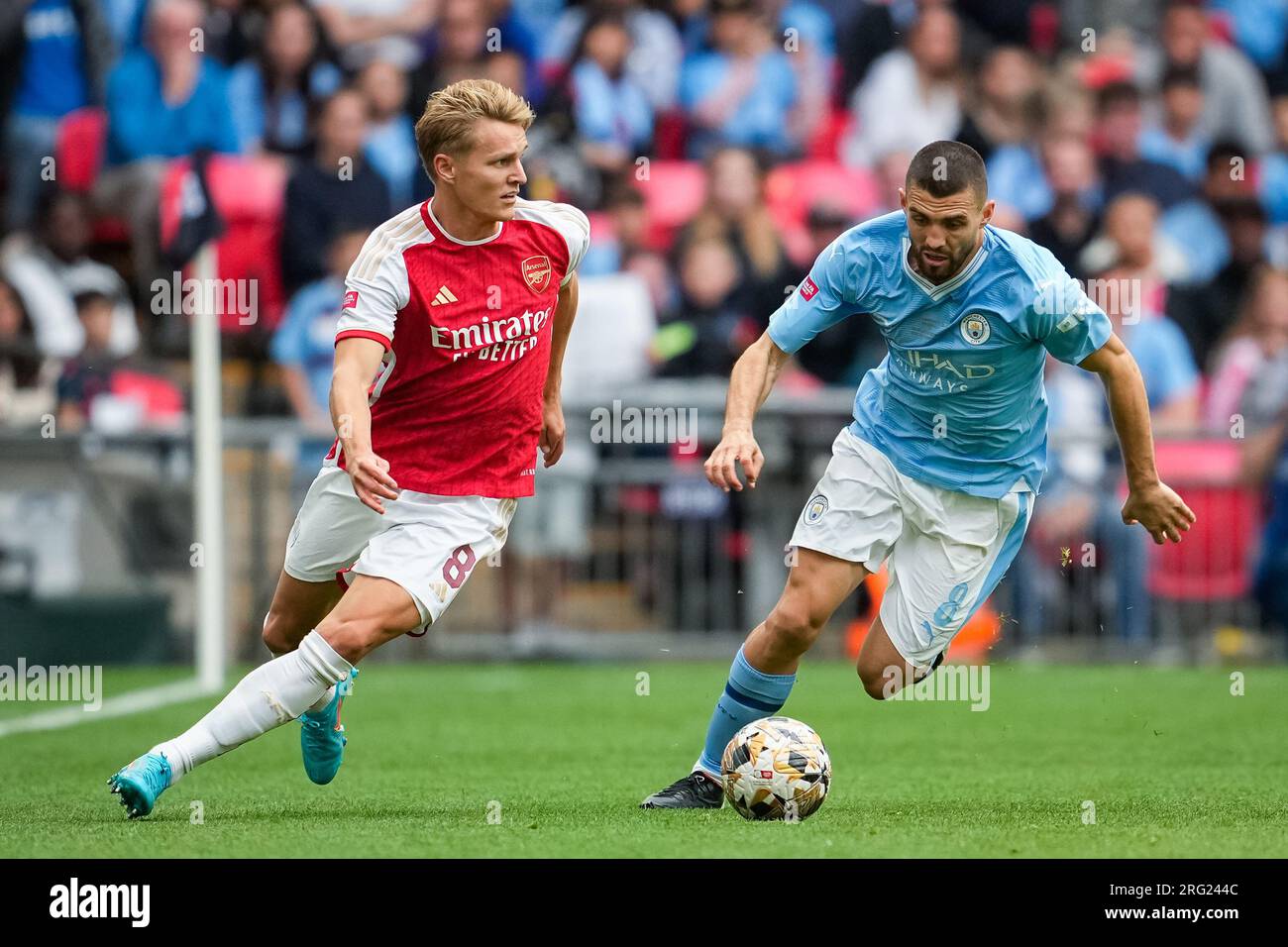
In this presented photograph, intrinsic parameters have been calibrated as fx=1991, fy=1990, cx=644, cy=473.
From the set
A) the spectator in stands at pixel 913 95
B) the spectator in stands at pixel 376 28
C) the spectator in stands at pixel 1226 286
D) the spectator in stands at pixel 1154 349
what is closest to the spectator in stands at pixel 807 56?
the spectator in stands at pixel 913 95

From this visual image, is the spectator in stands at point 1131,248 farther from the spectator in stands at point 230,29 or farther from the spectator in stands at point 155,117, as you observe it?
the spectator in stands at point 230,29

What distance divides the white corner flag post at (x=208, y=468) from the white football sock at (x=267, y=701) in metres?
5.28

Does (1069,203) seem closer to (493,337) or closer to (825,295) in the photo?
(825,295)

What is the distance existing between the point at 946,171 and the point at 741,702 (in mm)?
2105

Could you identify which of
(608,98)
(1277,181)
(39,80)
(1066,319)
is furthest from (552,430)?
(39,80)

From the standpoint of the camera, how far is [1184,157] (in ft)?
52.9

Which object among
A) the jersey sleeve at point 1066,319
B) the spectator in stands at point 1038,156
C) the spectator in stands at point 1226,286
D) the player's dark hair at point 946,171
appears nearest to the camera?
the player's dark hair at point 946,171

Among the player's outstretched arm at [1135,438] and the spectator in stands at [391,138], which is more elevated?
the spectator in stands at [391,138]

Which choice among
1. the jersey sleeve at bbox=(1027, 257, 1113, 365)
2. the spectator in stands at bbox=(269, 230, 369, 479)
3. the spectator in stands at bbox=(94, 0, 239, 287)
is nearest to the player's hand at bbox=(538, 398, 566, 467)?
the jersey sleeve at bbox=(1027, 257, 1113, 365)

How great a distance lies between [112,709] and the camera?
11156 mm

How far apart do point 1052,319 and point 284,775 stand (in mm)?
3794

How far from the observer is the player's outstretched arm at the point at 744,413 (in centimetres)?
656

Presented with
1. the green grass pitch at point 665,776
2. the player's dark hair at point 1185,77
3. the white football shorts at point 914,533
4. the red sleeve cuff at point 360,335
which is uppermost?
the player's dark hair at point 1185,77
